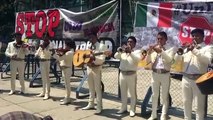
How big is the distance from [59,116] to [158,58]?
8.11 feet

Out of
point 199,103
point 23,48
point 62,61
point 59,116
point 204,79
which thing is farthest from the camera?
point 23,48

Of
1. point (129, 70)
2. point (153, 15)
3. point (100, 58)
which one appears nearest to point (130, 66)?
point (129, 70)

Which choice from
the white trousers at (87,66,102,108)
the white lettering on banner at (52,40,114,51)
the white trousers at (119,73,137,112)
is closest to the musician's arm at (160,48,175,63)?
the white trousers at (119,73,137,112)

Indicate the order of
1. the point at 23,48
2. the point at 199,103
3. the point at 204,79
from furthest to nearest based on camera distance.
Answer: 1. the point at 23,48
2. the point at 199,103
3. the point at 204,79

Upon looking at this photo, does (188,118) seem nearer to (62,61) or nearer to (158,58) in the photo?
(158,58)

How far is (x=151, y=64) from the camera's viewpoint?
6477 mm

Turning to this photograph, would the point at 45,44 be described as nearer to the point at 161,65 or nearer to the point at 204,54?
the point at 161,65

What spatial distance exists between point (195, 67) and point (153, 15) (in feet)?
6.58

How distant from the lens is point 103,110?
7555 mm

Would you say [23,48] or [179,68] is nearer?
[179,68]

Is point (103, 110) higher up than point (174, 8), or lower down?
lower down

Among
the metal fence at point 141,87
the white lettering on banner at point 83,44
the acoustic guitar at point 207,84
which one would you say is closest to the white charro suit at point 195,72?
the acoustic guitar at point 207,84

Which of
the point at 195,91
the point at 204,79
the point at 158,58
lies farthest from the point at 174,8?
the point at 204,79

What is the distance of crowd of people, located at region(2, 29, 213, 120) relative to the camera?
5.53 m
